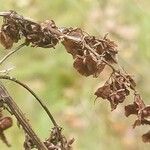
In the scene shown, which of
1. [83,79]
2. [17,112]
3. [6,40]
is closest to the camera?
[17,112]

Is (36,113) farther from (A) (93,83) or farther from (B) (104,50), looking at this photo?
(B) (104,50)

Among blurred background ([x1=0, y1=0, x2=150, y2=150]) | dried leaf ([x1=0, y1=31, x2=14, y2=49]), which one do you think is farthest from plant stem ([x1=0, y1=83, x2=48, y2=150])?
blurred background ([x1=0, y1=0, x2=150, y2=150])

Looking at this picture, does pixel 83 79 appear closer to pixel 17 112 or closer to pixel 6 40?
pixel 6 40

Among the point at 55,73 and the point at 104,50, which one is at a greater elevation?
the point at 55,73

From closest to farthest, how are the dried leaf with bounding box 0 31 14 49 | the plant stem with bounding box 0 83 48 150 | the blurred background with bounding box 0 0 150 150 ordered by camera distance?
the plant stem with bounding box 0 83 48 150
the dried leaf with bounding box 0 31 14 49
the blurred background with bounding box 0 0 150 150

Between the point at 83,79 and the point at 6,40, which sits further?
the point at 83,79

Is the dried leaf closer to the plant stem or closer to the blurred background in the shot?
the plant stem

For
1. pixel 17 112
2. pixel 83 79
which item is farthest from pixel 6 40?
pixel 83 79

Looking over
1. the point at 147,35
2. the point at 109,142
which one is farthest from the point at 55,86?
the point at 147,35
